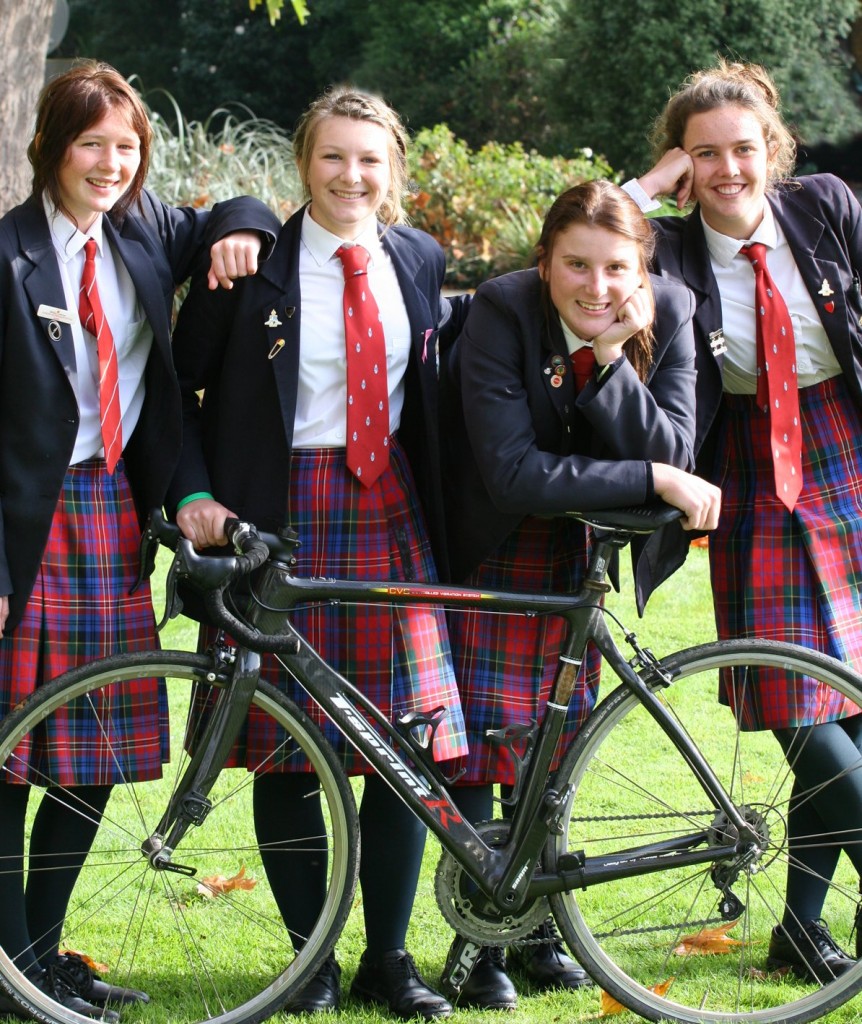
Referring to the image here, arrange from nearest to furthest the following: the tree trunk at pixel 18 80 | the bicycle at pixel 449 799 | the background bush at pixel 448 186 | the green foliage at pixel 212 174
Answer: the bicycle at pixel 449 799, the tree trunk at pixel 18 80, the green foliage at pixel 212 174, the background bush at pixel 448 186

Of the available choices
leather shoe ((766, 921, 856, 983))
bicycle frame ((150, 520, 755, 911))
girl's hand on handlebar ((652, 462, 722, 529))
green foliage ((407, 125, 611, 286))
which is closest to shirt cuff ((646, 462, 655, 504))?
girl's hand on handlebar ((652, 462, 722, 529))

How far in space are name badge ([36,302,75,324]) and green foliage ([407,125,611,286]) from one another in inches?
289

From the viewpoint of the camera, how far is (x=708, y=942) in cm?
333

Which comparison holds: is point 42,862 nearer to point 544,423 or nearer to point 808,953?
point 544,423

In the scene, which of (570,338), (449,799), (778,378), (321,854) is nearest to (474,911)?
(449,799)

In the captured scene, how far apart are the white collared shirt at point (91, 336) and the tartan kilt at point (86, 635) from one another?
0.35ft

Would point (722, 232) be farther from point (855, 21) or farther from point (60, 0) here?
point (855, 21)

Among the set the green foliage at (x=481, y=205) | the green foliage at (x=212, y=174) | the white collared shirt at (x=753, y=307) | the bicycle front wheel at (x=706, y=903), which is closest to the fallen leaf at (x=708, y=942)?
the bicycle front wheel at (x=706, y=903)

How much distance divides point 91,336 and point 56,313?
0.10 m

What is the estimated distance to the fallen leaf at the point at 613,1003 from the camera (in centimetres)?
304

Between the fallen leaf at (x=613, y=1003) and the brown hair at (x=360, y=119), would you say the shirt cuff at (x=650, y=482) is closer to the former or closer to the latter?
the brown hair at (x=360, y=119)

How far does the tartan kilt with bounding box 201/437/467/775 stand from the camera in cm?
301

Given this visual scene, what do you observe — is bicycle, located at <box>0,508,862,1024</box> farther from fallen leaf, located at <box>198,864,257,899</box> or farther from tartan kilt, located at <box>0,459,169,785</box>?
fallen leaf, located at <box>198,864,257,899</box>

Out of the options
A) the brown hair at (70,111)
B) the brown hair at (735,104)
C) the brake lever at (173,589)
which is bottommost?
the brake lever at (173,589)
